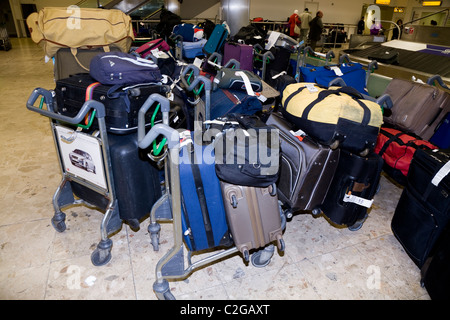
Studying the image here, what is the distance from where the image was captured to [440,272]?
5.38ft

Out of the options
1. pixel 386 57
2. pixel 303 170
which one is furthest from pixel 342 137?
pixel 386 57

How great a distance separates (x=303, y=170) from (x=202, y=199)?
74cm

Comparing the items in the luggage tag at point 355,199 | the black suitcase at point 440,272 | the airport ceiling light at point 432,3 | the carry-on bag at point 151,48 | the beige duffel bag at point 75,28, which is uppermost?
the airport ceiling light at point 432,3

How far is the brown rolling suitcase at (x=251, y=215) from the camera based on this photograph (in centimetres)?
155

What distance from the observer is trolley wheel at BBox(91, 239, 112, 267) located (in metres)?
1.87

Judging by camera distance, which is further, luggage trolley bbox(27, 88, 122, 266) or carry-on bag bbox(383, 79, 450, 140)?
carry-on bag bbox(383, 79, 450, 140)

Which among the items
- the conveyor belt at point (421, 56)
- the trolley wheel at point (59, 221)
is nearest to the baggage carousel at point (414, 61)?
the conveyor belt at point (421, 56)

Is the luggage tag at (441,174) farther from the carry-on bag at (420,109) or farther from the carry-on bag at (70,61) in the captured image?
the carry-on bag at (70,61)

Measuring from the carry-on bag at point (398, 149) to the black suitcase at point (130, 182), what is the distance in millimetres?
1951

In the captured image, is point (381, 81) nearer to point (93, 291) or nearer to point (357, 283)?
point (357, 283)

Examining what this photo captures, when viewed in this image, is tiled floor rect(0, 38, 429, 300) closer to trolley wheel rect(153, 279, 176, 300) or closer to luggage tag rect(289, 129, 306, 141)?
trolley wheel rect(153, 279, 176, 300)

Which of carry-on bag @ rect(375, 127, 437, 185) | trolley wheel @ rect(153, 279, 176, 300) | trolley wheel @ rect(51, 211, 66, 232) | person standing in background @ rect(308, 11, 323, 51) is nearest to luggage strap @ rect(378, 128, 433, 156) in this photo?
carry-on bag @ rect(375, 127, 437, 185)

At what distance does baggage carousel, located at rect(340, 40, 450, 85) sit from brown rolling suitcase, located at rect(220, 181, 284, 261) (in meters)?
Answer: 3.46

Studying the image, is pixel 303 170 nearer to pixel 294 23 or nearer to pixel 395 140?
pixel 395 140
